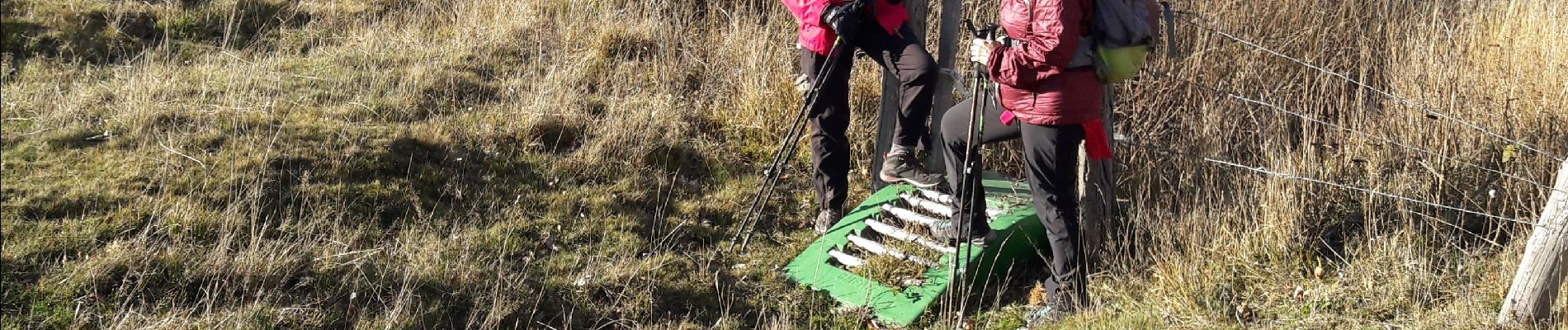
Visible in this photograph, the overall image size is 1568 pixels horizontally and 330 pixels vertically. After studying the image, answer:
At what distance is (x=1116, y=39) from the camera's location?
12.1 feet

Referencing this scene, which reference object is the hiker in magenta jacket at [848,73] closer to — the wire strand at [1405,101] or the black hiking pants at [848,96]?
the black hiking pants at [848,96]

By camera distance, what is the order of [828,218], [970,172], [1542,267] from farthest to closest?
[828,218] → [970,172] → [1542,267]

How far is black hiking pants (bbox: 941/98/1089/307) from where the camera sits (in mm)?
3910

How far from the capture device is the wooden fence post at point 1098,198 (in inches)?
169

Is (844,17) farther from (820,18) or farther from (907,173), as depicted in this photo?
(907,173)

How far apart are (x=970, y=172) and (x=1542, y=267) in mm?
1834

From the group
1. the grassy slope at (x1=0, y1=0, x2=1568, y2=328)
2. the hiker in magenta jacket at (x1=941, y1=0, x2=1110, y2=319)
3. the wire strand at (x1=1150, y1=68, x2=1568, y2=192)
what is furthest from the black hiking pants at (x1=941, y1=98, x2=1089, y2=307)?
the wire strand at (x1=1150, y1=68, x2=1568, y2=192)

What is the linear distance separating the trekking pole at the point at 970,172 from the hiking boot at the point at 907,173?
0.49 m

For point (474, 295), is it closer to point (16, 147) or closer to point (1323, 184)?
point (16, 147)

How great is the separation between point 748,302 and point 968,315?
35.5 inches

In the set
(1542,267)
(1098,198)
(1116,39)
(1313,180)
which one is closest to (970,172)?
(1098,198)

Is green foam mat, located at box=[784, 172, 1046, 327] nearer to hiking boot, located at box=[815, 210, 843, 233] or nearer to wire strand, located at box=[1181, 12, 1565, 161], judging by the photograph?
hiking boot, located at box=[815, 210, 843, 233]

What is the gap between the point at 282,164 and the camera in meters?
5.15

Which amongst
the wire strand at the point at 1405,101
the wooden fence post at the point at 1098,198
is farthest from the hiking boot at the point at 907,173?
the wire strand at the point at 1405,101
